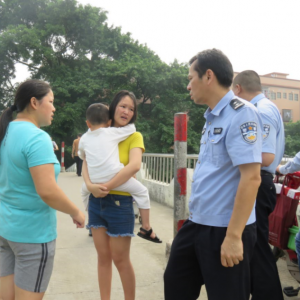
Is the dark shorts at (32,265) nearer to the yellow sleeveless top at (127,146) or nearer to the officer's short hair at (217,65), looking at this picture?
the yellow sleeveless top at (127,146)

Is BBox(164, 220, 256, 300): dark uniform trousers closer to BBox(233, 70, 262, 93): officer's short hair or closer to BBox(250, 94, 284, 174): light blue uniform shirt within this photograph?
BBox(250, 94, 284, 174): light blue uniform shirt

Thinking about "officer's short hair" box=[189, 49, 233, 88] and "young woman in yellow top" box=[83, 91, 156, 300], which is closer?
"officer's short hair" box=[189, 49, 233, 88]

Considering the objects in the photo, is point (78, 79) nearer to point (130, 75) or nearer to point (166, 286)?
point (130, 75)

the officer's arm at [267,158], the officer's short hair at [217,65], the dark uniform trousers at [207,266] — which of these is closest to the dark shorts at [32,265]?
the dark uniform trousers at [207,266]

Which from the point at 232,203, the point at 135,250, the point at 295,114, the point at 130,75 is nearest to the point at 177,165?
the point at 135,250

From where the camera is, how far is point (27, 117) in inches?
76.2

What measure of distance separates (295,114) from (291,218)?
52979 mm

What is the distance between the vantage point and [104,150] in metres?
2.46

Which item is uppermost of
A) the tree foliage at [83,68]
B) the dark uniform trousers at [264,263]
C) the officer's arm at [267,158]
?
the tree foliage at [83,68]

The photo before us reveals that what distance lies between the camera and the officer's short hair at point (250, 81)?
9.28ft

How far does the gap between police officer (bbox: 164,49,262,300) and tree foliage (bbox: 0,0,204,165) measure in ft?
56.4

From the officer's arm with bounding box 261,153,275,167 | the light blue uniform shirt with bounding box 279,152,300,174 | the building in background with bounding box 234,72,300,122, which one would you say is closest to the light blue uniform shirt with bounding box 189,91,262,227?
the officer's arm with bounding box 261,153,275,167

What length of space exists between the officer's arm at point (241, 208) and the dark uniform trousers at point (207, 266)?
10cm

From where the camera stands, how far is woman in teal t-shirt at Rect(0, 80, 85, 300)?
1769 millimetres
